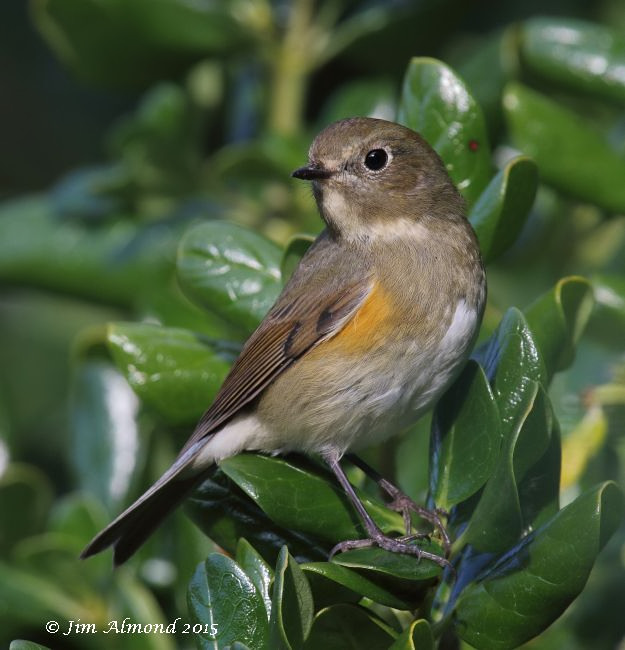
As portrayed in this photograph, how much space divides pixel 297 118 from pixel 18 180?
172 centimetres

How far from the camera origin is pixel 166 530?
3.19 metres

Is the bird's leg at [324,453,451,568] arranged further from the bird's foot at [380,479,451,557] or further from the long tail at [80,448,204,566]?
the long tail at [80,448,204,566]

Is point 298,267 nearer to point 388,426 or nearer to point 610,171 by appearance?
point 388,426

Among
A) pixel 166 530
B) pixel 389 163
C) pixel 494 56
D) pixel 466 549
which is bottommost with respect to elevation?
pixel 166 530

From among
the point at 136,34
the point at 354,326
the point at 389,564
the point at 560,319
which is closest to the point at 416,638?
the point at 389,564

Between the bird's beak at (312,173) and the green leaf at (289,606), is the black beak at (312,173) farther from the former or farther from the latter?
the green leaf at (289,606)

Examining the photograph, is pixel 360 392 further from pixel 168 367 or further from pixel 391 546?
pixel 391 546

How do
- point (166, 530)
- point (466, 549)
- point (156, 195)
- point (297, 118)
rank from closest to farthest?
point (466, 549), point (166, 530), point (156, 195), point (297, 118)

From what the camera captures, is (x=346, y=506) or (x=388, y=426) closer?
(x=346, y=506)

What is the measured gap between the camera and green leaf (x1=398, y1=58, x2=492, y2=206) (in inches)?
107

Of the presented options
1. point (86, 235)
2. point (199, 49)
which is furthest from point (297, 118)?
point (86, 235)

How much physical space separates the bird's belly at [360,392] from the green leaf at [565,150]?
43 cm

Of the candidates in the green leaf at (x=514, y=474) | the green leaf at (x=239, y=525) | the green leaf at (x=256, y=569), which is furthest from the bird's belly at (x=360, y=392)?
the green leaf at (x=256, y=569)

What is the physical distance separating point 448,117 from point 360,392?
2.45ft
